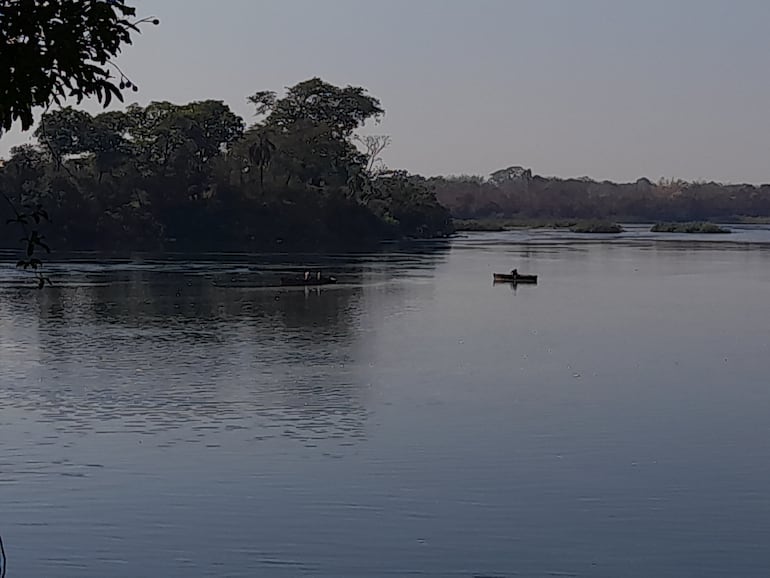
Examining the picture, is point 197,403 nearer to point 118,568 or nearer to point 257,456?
point 257,456

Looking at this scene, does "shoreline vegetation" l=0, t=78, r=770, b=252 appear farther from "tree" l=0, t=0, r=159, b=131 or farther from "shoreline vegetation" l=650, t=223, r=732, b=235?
"tree" l=0, t=0, r=159, b=131

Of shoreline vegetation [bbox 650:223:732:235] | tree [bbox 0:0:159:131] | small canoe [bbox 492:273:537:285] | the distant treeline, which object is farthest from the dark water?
the distant treeline

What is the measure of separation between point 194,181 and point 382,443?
7783 cm

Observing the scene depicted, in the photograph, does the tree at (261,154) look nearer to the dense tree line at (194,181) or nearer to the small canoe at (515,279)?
the dense tree line at (194,181)

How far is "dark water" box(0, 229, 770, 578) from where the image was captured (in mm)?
13445

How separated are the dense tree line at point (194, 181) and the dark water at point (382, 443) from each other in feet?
164

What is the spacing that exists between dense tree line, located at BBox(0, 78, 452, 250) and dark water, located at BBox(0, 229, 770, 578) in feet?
164

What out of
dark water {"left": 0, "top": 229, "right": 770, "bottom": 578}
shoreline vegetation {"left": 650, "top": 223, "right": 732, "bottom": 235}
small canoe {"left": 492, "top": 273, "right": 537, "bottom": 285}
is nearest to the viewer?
dark water {"left": 0, "top": 229, "right": 770, "bottom": 578}

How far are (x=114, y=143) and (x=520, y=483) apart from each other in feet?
266

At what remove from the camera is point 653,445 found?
61.4 feet

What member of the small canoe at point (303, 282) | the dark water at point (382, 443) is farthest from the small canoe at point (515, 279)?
the dark water at point (382, 443)

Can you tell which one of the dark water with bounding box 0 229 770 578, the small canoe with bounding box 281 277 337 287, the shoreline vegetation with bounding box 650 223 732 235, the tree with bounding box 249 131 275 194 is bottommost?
the dark water with bounding box 0 229 770 578

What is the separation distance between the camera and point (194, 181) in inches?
3718

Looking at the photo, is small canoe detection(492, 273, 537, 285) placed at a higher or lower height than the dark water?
higher
